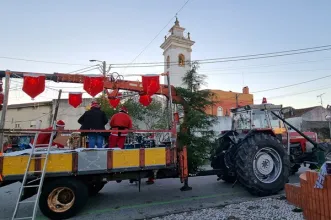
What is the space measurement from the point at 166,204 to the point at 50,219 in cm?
242


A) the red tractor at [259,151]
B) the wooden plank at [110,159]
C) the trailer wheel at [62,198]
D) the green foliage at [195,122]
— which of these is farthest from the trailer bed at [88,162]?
the green foliage at [195,122]

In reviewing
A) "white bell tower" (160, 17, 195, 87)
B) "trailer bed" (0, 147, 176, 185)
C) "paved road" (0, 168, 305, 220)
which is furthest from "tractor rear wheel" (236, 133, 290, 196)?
"white bell tower" (160, 17, 195, 87)

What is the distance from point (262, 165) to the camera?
643 cm

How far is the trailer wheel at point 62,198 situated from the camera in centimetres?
478

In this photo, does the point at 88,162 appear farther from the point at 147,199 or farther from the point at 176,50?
the point at 176,50

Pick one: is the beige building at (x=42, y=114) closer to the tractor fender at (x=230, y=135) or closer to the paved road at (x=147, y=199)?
the paved road at (x=147, y=199)

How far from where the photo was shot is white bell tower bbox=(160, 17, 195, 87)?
26.9 m

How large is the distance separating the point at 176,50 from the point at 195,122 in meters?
19.2

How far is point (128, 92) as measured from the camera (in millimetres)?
8398

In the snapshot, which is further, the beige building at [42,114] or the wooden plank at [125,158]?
the beige building at [42,114]

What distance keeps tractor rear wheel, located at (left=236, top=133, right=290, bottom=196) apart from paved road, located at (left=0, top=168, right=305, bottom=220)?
45cm

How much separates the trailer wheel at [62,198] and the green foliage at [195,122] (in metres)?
4.08

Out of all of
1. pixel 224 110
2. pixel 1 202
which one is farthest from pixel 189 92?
pixel 224 110

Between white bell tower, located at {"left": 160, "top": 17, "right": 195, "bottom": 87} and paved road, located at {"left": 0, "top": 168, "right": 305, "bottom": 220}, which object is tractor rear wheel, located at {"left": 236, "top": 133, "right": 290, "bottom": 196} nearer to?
paved road, located at {"left": 0, "top": 168, "right": 305, "bottom": 220}
